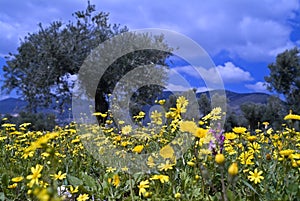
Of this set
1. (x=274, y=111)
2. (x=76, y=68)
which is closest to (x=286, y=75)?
(x=274, y=111)

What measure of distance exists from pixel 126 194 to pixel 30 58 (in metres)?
15.3

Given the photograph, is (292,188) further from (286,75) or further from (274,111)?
(286,75)

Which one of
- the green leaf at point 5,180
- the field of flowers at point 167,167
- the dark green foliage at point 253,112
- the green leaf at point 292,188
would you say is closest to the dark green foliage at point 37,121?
the field of flowers at point 167,167

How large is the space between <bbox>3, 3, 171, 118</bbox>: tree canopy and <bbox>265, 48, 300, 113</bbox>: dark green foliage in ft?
20.8

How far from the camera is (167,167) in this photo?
207cm

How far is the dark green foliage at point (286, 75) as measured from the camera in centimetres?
1809

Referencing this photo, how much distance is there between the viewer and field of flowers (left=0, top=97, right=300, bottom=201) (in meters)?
1.76

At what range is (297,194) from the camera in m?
1.83

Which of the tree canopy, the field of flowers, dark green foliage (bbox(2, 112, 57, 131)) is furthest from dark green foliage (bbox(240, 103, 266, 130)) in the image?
the field of flowers

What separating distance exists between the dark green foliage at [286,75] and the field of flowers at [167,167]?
1567 cm

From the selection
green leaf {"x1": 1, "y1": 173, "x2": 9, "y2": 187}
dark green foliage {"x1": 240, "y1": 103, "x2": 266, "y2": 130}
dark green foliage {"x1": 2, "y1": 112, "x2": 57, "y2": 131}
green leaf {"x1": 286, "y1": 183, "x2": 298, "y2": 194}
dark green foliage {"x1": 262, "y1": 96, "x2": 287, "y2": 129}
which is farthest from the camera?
dark green foliage {"x1": 240, "y1": 103, "x2": 266, "y2": 130}

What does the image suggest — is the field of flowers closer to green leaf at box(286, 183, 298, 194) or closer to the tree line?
green leaf at box(286, 183, 298, 194)

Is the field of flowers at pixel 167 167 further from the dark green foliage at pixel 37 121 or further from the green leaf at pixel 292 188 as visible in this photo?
the dark green foliage at pixel 37 121

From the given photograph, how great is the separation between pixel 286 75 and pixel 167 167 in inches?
704
